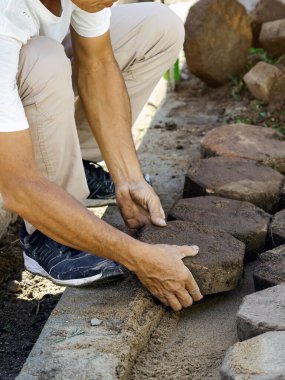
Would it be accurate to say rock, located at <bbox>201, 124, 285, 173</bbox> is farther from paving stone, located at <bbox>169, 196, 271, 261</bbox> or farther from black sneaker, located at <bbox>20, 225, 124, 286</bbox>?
black sneaker, located at <bbox>20, 225, 124, 286</bbox>

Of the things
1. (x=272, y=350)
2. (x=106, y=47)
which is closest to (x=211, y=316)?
(x=272, y=350)

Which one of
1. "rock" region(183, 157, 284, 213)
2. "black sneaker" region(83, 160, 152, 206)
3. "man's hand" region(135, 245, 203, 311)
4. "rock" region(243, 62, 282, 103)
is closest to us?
"man's hand" region(135, 245, 203, 311)

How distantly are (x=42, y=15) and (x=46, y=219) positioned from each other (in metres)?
0.87

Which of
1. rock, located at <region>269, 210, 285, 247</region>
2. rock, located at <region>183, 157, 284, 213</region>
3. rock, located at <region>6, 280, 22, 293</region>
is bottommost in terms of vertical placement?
rock, located at <region>6, 280, 22, 293</region>

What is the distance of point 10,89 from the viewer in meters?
2.78

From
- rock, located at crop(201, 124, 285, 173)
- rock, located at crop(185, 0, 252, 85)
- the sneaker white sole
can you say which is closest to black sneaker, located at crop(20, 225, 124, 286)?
the sneaker white sole

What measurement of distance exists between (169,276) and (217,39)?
3.10 m

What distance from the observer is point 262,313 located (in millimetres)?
2803

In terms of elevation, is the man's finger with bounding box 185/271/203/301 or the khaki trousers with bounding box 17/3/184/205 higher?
the khaki trousers with bounding box 17/3/184/205

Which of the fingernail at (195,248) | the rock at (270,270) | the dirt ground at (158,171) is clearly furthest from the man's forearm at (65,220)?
the rock at (270,270)

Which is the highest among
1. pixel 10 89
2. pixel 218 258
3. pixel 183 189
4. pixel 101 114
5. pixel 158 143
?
pixel 10 89

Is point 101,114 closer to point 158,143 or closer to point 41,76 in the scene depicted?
point 41,76

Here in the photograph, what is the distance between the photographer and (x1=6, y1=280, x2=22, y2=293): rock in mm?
3648

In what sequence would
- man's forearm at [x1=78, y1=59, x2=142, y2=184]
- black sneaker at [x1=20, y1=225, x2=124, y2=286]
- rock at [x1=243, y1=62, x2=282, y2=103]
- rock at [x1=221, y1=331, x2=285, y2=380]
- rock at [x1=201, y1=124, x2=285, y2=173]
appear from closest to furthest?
1. rock at [x1=221, y1=331, x2=285, y2=380]
2. black sneaker at [x1=20, y1=225, x2=124, y2=286]
3. man's forearm at [x1=78, y1=59, x2=142, y2=184]
4. rock at [x1=201, y1=124, x2=285, y2=173]
5. rock at [x1=243, y1=62, x2=282, y2=103]
